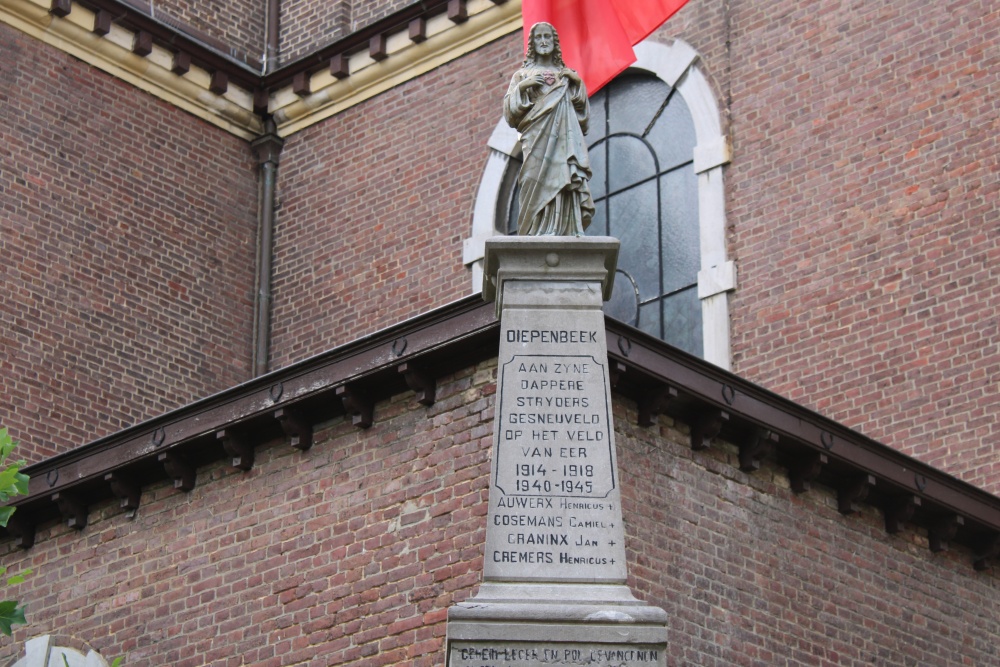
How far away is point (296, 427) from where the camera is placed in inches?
584

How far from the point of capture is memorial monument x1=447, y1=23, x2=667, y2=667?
875 centimetres

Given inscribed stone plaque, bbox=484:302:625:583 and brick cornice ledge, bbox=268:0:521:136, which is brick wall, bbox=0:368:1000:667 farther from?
brick cornice ledge, bbox=268:0:521:136

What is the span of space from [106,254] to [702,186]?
6.78 m

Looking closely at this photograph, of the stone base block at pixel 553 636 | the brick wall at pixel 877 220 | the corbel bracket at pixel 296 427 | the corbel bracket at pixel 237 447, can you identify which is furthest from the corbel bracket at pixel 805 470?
the stone base block at pixel 553 636

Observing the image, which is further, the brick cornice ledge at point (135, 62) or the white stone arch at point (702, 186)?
the brick cornice ledge at point (135, 62)

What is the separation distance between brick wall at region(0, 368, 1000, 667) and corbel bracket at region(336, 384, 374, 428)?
0.34ft

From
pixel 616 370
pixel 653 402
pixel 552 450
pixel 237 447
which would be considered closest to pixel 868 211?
pixel 653 402

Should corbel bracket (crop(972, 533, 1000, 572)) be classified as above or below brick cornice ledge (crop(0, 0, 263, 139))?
below

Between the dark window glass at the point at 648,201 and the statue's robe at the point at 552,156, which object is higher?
the dark window glass at the point at 648,201

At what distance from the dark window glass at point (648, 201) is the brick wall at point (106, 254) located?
3.80 metres

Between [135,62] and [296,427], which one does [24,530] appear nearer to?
[296,427]

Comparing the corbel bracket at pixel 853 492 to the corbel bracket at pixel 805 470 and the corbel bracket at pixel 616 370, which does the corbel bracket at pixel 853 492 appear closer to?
the corbel bracket at pixel 805 470

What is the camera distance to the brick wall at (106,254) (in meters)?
20.5

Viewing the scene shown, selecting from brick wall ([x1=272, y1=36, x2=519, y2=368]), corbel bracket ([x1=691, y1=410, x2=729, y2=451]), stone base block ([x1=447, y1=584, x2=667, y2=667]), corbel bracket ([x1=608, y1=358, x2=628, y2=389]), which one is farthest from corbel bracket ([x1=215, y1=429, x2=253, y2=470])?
stone base block ([x1=447, y1=584, x2=667, y2=667])
